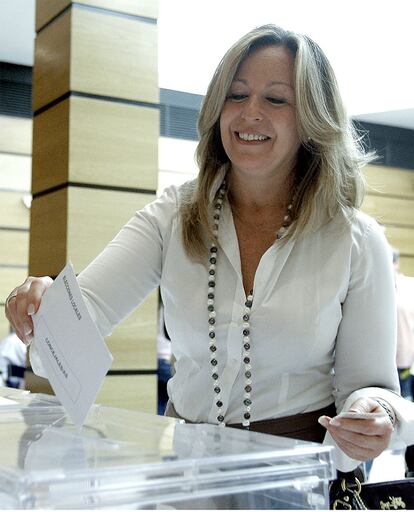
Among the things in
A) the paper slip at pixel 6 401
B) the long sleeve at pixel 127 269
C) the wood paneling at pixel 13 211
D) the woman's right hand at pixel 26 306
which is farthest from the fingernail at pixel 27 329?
the wood paneling at pixel 13 211

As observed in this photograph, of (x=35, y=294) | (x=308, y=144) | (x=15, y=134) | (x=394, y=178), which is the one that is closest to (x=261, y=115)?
(x=308, y=144)

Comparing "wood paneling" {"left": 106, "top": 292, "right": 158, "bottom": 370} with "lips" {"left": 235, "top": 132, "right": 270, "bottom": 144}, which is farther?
"wood paneling" {"left": 106, "top": 292, "right": 158, "bottom": 370}

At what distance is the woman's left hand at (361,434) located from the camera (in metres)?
1.04

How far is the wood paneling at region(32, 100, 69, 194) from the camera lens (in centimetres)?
352

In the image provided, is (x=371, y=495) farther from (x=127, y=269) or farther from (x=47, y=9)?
(x=47, y=9)

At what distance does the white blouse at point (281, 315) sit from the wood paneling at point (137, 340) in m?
1.98

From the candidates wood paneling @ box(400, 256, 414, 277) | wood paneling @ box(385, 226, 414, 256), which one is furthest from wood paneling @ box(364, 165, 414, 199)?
wood paneling @ box(400, 256, 414, 277)

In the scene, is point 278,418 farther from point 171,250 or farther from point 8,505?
point 8,505

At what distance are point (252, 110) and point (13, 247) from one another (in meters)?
7.55

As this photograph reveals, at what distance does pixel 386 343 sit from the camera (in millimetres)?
1419

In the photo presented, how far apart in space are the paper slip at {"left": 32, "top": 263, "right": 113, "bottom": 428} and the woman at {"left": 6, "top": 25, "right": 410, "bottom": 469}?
220 mm

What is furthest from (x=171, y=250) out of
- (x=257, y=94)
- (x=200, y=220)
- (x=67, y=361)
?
(x=67, y=361)

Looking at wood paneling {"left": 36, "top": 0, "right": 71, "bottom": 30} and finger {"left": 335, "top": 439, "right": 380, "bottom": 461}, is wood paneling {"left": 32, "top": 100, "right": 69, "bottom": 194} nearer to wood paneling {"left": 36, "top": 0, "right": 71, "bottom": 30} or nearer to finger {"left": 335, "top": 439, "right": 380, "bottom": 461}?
wood paneling {"left": 36, "top": 0, "right": 71, "bottom": 30}

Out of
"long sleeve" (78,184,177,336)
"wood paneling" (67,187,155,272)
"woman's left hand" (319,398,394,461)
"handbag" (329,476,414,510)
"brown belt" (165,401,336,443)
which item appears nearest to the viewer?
"woman's left hand" (319,398,394,461)
